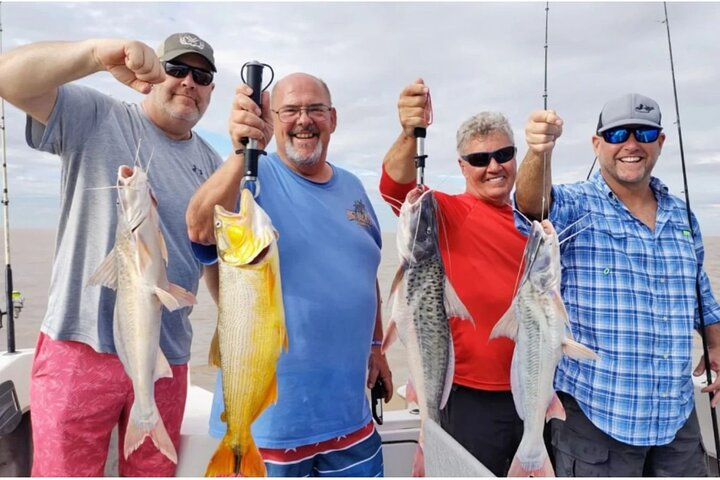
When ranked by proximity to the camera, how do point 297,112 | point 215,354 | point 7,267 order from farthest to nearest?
point 7,267
point 297,112
point 215,354

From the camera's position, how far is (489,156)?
3.12 meters

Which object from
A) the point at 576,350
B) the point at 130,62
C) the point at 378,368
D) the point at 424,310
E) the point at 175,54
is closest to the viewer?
the point at 130,62

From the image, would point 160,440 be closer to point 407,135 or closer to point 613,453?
point 407,135

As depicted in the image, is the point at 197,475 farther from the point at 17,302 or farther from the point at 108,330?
the point at 17,302

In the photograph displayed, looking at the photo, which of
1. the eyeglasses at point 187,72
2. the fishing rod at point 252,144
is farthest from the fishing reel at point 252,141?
the eyeglasses at point 187,72

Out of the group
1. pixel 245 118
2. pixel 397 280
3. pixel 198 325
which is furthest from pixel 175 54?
pixel 198 325

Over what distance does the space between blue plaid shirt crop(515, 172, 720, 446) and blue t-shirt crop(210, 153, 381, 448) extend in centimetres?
100

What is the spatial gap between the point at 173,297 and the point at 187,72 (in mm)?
1392

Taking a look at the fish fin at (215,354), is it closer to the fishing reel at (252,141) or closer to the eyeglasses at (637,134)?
the fishing reel at (252,141)

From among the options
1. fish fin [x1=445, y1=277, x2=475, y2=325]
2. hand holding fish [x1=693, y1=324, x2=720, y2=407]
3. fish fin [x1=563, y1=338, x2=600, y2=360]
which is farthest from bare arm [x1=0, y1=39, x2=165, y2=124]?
hand holding fish [x1=693, y1=324, x2=720, y2=407]

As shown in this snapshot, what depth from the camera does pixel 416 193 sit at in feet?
7.57

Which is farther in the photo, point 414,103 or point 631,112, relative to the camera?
point 631,112

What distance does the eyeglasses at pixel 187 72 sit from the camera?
2.66 metres

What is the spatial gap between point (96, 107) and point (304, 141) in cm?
103
